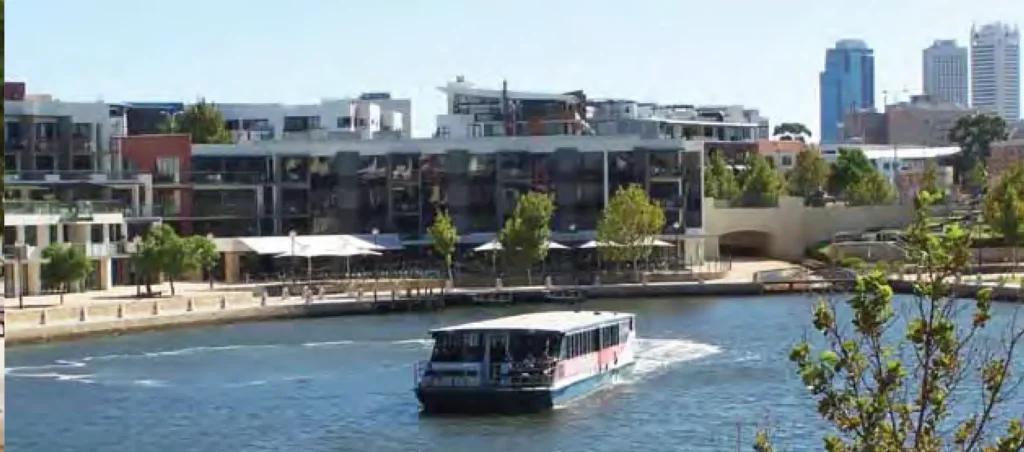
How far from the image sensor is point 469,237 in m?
64.5

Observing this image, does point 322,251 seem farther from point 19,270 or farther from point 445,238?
point 19,270

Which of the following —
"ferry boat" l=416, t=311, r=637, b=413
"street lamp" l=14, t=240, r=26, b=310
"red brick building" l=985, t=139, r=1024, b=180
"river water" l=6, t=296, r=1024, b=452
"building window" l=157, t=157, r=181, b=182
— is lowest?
"river water" l=6, t=296, r=1024, b=452

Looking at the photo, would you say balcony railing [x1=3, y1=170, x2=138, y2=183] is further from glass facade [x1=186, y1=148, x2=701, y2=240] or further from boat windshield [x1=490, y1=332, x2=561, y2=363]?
boat windshield [x1=490, y1=332, x2=561, y2=363]

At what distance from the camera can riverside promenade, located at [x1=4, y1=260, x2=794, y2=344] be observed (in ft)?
142

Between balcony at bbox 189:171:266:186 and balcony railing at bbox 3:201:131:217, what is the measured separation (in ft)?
27.4

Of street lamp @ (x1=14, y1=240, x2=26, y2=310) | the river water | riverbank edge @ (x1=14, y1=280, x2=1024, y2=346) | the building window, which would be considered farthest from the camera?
the building window

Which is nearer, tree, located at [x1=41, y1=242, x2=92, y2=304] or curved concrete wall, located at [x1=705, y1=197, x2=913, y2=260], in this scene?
tree, located at [x1=41, y1=242, x2=92, y2=304]

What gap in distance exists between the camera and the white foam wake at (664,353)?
114 ft

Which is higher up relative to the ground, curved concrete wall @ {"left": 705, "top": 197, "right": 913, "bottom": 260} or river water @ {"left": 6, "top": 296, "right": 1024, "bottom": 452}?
curved concrete wall @ {"left": 705, "top": 197, "right": 913, "bottom": 260}

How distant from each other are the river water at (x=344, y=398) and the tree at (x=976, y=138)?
58988 mm

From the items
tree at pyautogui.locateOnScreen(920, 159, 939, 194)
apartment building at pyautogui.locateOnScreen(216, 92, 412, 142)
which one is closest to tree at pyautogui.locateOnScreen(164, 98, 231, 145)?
apartment building at pyautogui.locateOnScreen(216, 92, 412, 142)

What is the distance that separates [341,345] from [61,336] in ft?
24.5

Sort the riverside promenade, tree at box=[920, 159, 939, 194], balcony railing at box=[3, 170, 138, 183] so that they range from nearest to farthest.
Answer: tree at box=[920, 159, 939, 194] < the riverside promenade < balcony railing at box=[3, 170, 138, 183]

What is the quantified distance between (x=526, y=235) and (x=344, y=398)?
2849cm
